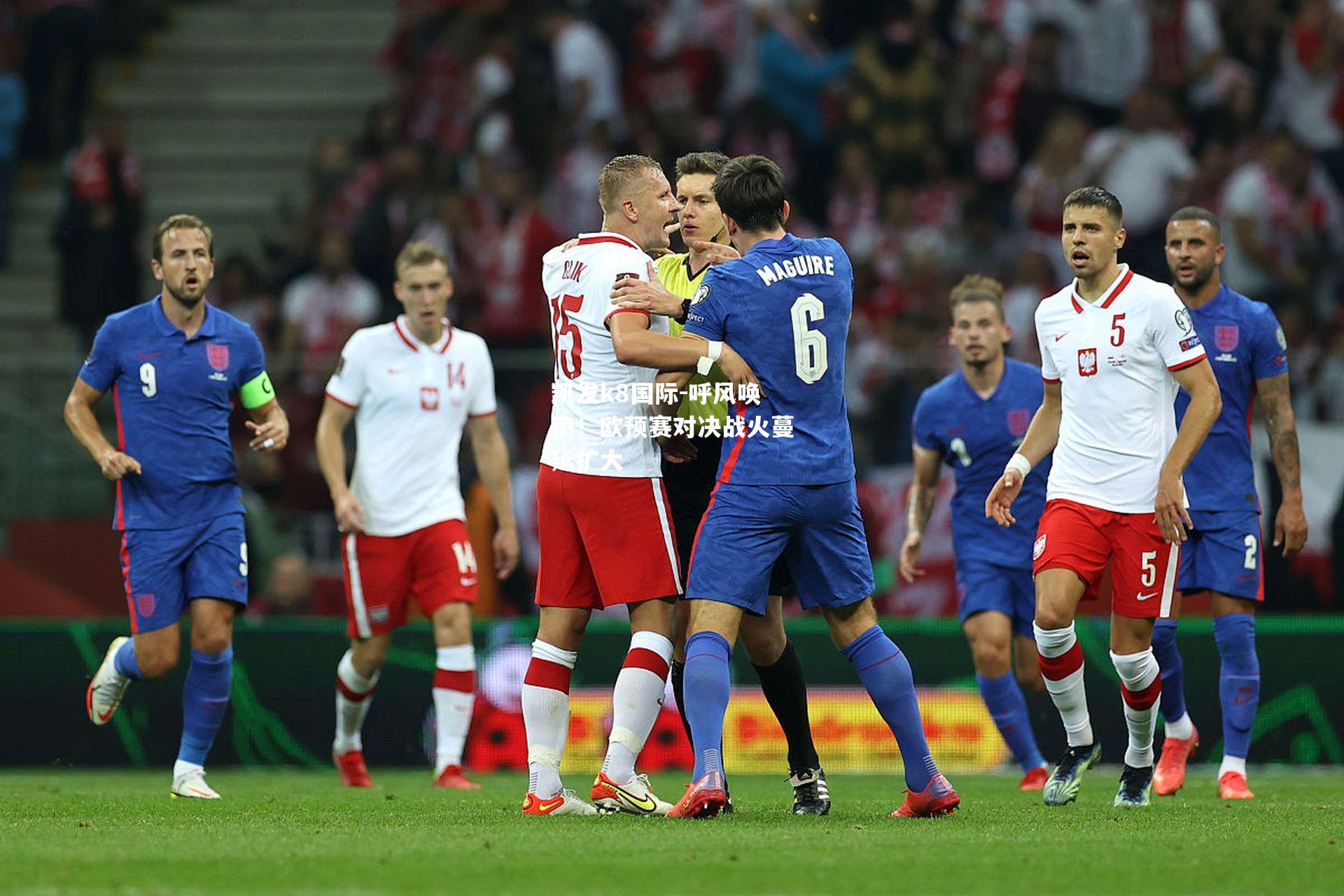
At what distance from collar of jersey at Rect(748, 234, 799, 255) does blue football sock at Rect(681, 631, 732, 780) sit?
1629mm

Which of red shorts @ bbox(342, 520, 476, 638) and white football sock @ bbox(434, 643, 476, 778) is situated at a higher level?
red shorts @ bbox(342, 520, 476, 638)

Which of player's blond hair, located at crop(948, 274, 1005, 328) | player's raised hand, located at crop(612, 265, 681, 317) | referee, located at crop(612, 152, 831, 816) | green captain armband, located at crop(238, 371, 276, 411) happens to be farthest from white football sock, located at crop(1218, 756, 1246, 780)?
green captain armband, located at crop(238, 371, 276, 411)

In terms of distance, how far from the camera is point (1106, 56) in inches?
688

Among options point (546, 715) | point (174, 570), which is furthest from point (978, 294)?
point (174, 570)

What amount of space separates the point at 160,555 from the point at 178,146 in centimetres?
1316

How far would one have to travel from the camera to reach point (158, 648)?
937 cm

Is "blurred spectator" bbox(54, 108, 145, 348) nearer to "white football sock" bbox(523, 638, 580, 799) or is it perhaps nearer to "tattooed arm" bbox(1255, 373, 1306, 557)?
"white football sock" bbox(523, 638, 580, 799)

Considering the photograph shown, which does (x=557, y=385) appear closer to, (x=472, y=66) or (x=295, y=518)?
(x=295, y=518)

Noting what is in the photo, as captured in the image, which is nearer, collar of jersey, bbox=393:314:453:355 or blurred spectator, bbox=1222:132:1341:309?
collar of jersey, bbox=393:314:453:355

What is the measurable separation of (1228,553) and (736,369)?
11.2ft

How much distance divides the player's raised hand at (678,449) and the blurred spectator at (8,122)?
1397 cm

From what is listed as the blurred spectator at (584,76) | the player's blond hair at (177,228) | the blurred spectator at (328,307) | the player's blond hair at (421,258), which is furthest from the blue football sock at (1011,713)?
the blurred spectator at (584,76)

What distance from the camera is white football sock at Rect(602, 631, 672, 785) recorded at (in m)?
7.79

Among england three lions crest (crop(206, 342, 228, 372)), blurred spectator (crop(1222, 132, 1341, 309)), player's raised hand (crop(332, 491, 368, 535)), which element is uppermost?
blurred spectator (crop(1222, 132, 1341, 309))
